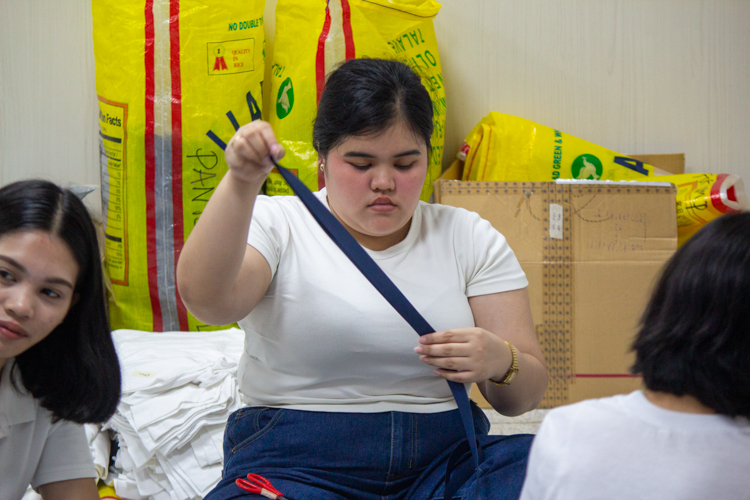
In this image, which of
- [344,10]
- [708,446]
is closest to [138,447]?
[708,446]

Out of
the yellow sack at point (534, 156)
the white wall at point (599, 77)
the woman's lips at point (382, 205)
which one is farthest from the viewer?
the white wall at point (599, 77)

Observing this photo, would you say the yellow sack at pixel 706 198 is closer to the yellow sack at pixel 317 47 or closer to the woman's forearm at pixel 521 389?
the yellow sack at pixel 317 47

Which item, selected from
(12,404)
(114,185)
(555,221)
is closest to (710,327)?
(12,404)

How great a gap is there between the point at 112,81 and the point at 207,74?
0.28m

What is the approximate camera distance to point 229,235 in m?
0.77

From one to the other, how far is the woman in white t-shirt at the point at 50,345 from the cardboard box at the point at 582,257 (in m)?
1.08

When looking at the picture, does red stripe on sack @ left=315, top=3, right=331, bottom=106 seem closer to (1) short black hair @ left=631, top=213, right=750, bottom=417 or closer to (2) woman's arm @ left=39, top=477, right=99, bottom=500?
(2) woman's arm @ left=39, top=477, right=99, bottom=500

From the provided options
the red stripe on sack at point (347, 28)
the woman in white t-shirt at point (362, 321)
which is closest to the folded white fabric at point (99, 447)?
the woman in white t-shirt at point (362, 321)

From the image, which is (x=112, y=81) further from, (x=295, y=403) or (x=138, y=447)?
(x=295, y=403)

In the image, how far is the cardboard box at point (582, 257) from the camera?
1737 millimetres

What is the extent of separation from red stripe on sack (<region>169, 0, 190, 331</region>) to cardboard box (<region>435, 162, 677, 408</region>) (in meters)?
0.77

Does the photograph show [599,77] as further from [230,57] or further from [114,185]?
[114,185]

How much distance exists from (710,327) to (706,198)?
4.62ft

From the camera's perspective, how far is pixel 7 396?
2.82ft
